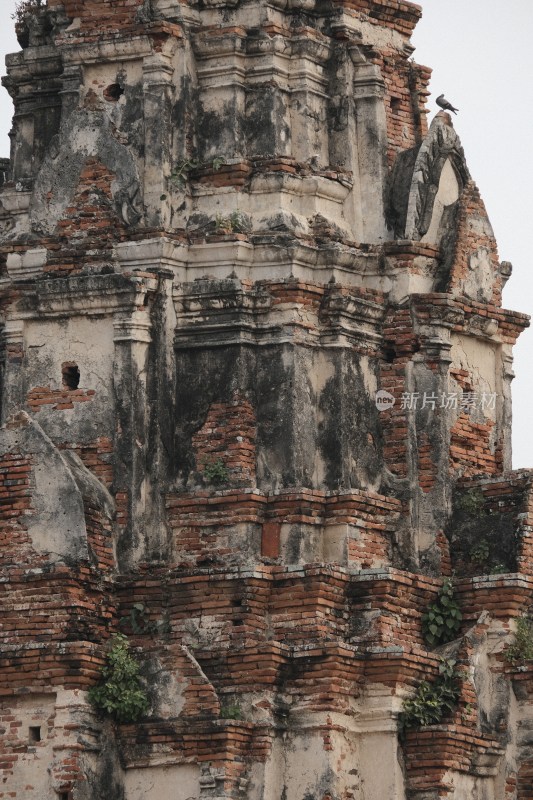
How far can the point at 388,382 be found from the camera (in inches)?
1028

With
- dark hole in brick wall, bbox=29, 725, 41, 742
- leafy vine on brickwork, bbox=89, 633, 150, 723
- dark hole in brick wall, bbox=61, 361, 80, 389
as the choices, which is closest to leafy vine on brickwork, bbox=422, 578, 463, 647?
leafy vine on brickwork, bbox=89, 633, 150, 723

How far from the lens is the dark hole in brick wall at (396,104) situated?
2739 centimetres

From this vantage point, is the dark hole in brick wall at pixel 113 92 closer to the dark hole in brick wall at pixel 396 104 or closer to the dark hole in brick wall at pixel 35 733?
the dark hole in brick wall at pixel 396 104

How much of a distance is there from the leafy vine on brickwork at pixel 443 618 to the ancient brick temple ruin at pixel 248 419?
0.12 meters

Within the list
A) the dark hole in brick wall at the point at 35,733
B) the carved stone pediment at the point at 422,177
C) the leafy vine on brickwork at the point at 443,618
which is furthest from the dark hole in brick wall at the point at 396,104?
the dark hole in brick wall at the point at 35,733

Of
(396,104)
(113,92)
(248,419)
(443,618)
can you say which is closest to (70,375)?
(248,419)

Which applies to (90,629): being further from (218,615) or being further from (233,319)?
(233,319)

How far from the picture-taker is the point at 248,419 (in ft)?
82.4

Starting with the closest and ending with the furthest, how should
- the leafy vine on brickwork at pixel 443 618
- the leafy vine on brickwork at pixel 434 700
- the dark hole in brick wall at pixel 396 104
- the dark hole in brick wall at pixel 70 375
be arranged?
the leafy vine on brickwork at pixel 434 700
the leafy vine on brickwork at pixel 443 618
the dark hole in brick wall at pixel 70 375
the dark hole in brick wall at pixel 396 104

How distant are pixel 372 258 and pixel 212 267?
63.4 inches

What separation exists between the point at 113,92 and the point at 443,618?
229 inches

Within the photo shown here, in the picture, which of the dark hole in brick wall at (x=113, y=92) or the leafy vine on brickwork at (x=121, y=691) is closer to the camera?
the leafy vine on brickwork at (x=121, y=691)

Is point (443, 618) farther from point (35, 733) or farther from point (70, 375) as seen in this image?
point (70, 375)

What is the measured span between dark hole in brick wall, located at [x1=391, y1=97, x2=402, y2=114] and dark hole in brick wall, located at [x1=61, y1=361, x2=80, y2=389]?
4.30 m
